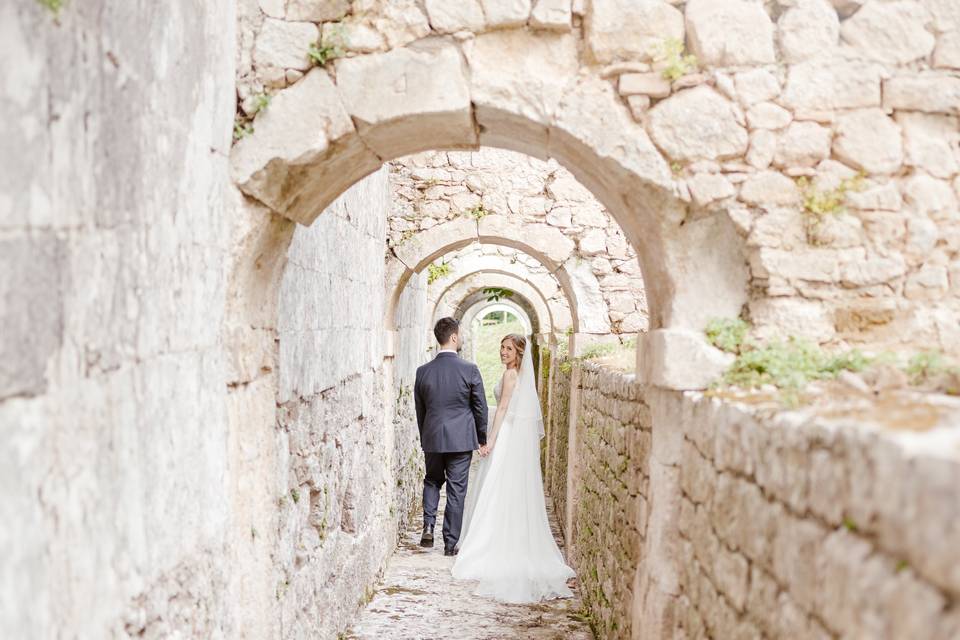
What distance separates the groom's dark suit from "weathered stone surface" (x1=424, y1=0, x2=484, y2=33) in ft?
15.4

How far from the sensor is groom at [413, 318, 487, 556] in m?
7.79

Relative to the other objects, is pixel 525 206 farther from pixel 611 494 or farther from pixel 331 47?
pixel 331 47

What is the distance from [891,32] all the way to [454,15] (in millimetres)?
1700

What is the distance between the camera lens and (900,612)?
1.45 meters

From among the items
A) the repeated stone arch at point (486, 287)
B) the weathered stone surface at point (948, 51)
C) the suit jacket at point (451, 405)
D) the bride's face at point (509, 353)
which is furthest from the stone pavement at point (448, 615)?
the repeated stone arch at point (486, 287)

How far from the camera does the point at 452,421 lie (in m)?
7.79

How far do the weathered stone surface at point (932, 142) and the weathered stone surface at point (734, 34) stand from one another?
59 cm

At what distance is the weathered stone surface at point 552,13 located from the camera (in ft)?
11.0

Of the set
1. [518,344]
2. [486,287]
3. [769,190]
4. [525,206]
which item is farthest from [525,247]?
[486,287]

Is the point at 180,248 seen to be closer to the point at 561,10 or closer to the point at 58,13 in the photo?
the point at 58,13

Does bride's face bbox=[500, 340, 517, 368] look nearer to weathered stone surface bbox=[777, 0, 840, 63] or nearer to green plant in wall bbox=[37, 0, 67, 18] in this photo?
weathered stone surface bbox=[777, 0, 840, 63]

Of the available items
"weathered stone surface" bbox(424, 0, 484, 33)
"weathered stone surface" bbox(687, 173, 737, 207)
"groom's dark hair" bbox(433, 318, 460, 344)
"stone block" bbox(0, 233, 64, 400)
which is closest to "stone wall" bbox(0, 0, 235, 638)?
"stone block" bbox(0, 233, 64, 400)

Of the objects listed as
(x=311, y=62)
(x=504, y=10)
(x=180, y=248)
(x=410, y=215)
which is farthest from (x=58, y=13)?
(x=410, y=215)

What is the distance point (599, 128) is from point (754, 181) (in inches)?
25.2
